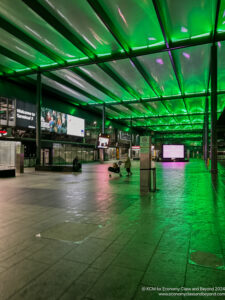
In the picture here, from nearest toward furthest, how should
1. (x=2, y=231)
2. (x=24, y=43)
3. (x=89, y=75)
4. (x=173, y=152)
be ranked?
(x=2, y=231) → (x=24, y=43) → (x=89, y=75) → (x=173, y=152)

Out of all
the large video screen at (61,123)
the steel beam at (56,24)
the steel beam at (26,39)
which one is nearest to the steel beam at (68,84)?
the steel beam at (26,39)

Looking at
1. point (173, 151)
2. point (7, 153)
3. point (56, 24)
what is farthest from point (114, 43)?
point (173, 151)

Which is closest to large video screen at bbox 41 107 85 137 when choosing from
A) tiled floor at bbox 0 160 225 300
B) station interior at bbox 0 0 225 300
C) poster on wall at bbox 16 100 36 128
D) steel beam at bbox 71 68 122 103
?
station interior at bbox 0 0 225 300

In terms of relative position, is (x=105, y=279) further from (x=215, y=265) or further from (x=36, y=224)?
(x=36, y=224)

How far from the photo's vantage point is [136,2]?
41.4ft

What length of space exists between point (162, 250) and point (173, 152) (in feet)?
131

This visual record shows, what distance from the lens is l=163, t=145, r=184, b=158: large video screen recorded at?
4141 cm

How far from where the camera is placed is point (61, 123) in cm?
3312

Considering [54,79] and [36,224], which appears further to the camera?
[54,79]

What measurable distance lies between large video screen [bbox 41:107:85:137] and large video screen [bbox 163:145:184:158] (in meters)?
16.4

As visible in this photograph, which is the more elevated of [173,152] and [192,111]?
[192,111]

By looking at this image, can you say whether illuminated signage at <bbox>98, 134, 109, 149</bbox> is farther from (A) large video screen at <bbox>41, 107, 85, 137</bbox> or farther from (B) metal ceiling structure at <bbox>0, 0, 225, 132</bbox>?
(B) metal ceiling structure at <bbox>0, 0, 225, 132</bbox>

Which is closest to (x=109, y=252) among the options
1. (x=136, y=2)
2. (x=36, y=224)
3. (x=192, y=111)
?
(x=36, y=224)

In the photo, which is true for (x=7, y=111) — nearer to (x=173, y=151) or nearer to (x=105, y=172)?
(x=105, y=172)
